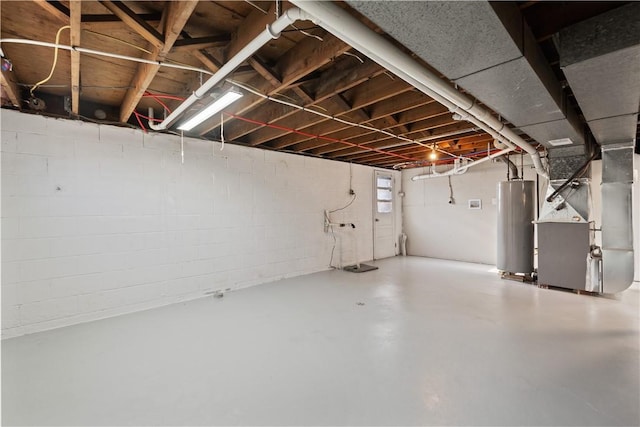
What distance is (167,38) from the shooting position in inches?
65.9

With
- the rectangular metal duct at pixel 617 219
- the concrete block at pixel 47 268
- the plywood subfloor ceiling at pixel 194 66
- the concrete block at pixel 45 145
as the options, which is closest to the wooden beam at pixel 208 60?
the plywood subfloor ceiling at pixel 194 66

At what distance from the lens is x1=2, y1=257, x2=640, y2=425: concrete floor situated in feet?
5.41

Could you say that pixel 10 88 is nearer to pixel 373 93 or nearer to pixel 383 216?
pixel 373 93

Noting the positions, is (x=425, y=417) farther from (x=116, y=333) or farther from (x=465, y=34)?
(x=116, y=333)

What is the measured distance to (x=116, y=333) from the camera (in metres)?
2.71

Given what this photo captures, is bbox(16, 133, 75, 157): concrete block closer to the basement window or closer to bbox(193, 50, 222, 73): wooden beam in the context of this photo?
bbox(193, 50, 222, 73): wooden beam

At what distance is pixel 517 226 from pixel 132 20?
5.35 metres

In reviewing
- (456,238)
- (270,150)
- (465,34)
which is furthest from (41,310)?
(456,238)

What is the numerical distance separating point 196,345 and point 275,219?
8.22 ft

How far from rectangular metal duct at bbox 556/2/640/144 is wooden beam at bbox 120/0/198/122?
2.12 meters

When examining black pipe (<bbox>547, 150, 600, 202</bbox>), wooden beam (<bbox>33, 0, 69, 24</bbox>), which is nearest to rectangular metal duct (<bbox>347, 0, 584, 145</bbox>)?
wooden beam (<bbox>33, 0, 69, 24</bbox>)

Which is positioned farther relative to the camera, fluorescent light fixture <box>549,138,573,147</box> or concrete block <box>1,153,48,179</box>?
fluorescent light fixture <box>549,138,573,147</box>

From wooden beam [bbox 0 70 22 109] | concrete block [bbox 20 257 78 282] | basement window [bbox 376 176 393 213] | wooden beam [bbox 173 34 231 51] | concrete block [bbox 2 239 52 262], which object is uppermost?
wooden beam [bbox 173 34 231 51]

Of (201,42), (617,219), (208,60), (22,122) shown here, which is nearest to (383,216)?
(617,219)
